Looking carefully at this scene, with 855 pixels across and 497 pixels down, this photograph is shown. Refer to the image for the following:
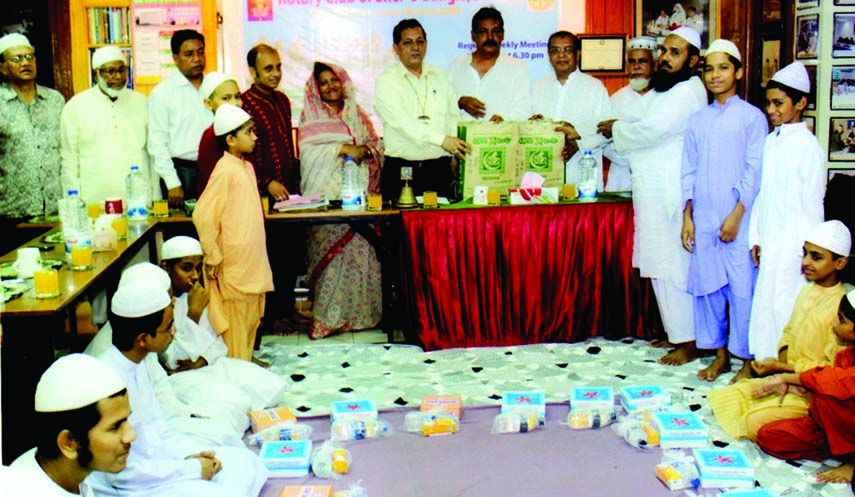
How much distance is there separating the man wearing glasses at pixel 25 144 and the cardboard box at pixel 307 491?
9.96 ft

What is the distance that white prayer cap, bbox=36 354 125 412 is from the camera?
2422 mm

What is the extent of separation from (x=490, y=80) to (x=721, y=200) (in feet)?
7.48

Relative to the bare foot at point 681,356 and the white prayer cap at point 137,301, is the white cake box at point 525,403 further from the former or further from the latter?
the white prayer cap at point 137,301

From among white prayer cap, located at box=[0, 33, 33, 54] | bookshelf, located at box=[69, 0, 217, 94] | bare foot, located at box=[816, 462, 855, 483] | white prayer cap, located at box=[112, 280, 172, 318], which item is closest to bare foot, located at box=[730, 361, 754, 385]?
bare foot, located at box=[816, 462, 855, 483]

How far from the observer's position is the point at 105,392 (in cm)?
248

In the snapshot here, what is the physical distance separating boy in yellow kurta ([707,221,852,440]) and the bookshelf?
535 cm

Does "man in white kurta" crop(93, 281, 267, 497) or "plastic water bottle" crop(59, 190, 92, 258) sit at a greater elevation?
"plastic water bottle" crop(59, 190, 92, 258)

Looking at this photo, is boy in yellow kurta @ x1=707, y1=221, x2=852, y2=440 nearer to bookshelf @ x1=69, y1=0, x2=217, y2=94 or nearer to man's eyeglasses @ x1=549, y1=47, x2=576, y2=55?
man's eyeglasses @ x1=549, y1=47, x2=576, y2=55

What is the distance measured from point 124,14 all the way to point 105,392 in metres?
6.05

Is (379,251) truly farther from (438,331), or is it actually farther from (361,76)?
(361,76)

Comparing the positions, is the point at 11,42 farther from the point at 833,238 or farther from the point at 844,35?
the point at 844,35

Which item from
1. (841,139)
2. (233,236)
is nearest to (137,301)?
(233,236)

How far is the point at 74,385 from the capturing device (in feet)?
8.05

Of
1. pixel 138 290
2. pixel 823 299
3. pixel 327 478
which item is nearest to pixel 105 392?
pixel 138 290
